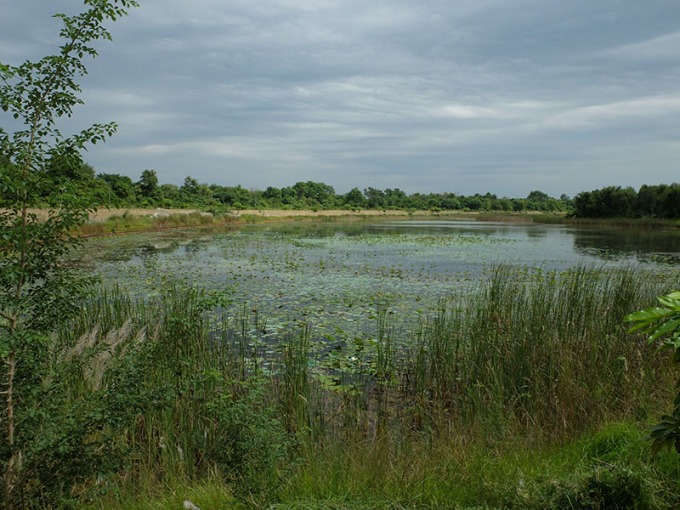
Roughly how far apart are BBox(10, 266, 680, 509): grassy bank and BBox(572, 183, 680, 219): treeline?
1780 inches

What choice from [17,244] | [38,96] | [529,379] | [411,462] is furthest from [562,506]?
[38,96]

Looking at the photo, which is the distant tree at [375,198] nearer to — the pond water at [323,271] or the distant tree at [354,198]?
the distant tree at [354,198]

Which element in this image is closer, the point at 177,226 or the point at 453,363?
the point at 453,363

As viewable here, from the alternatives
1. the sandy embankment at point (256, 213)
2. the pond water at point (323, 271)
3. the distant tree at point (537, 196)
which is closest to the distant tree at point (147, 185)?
the sandy embankment at point (256, 213)

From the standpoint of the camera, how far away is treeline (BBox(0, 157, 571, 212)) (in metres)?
2.76

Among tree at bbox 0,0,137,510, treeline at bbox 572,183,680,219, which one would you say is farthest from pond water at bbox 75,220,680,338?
treeline at bbox 572,183,680,219

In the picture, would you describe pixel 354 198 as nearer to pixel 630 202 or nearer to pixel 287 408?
pixel 630 202

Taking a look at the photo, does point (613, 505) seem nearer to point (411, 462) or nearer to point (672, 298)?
point (411, 462)

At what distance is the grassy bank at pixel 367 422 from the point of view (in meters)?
2.65

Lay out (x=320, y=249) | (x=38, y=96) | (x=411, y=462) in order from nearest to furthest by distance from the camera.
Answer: (x=38, y=96) < (x=411, y=462) < (x=320, y=249)

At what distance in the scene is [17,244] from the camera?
253cm

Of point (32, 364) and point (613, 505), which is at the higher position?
point (32, 364)

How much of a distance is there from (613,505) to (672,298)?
60.9 inches

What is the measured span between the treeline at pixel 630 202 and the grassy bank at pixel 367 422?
45.2 meters
